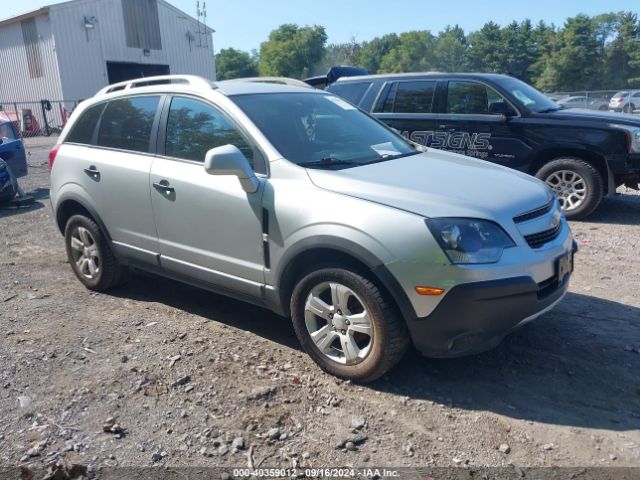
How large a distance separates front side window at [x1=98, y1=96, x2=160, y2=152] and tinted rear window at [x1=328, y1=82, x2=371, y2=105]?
15.0ft

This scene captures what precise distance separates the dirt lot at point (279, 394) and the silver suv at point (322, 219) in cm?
36

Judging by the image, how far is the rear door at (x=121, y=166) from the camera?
442 cm

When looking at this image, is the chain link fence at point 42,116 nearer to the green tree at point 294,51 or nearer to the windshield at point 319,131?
the windshield at point 319,131

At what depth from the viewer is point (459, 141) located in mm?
7887

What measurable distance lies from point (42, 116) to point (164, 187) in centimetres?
2882

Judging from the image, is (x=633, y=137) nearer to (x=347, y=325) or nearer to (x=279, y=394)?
(x=347, y=325)

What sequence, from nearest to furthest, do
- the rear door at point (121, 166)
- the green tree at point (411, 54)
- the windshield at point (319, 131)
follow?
the windshield at point (319, 131) < the rear door at point (121, 166) < the green tree at point (411, 54)

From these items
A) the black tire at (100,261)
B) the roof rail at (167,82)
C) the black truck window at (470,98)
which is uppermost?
the roof rail at (167,82)

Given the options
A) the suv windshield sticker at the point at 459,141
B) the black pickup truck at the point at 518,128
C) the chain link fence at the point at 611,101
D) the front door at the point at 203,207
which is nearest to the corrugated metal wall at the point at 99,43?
the chain link fence at the point at 611,101

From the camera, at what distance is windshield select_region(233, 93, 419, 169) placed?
3812mm

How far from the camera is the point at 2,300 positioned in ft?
17.0

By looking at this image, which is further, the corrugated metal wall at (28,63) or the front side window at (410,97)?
the corrugated metal wall at (28,63)

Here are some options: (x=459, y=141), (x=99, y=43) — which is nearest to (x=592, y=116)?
(x=459, y=141)

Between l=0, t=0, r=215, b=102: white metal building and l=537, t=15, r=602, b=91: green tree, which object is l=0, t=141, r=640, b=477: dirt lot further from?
l=537, t=15, r=602, b=91: green tree
